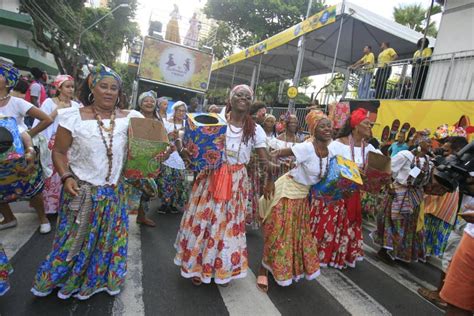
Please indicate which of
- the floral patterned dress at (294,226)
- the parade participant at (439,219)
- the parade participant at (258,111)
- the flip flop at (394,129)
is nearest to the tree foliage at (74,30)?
the parade participant at (258,111)

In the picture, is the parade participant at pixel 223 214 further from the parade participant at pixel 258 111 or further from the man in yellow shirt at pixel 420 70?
the man in yellow shirt at pixel 420 70

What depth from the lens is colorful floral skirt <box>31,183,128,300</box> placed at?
2.59m

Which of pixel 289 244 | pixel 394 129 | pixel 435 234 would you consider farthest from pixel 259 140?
pixel 394 129

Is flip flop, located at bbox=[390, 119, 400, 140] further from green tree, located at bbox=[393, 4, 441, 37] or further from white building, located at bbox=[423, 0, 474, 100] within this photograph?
green tree, located at bbox=[393, 4, 441, 37]

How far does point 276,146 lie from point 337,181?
3.14 metres

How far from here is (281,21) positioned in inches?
1040

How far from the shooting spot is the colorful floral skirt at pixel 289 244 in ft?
10.9

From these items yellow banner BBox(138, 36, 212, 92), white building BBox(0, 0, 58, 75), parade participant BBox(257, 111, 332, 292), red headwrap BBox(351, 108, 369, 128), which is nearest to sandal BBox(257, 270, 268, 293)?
parade participant BBox(257, 111, 332, 292)

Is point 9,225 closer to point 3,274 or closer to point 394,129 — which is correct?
point 3,274

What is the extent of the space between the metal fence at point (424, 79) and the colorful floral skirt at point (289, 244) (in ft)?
20.0

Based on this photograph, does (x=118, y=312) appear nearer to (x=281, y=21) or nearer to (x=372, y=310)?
(x=372, y=310)

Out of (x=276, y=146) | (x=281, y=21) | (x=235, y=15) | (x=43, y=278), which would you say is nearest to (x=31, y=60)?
(x=235, y=15)

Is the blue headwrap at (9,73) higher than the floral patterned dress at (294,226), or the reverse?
the blue headwrap at (9,73)

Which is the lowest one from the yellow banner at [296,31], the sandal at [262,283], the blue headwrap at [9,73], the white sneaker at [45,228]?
the white sneaker at [45,228]
